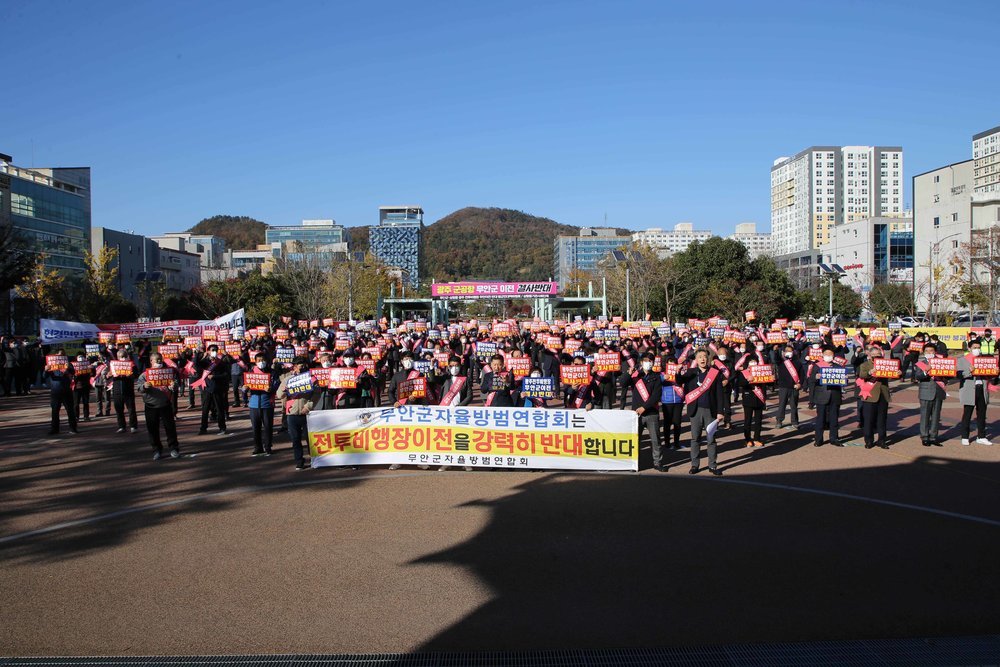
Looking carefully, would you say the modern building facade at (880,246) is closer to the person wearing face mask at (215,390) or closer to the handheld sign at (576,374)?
the handheld sign at (576,374)

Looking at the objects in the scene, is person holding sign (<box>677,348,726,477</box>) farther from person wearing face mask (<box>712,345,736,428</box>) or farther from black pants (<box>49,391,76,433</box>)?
black pants (<box>49,391,76,433</box>)

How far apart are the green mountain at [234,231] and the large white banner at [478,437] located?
178282 mm

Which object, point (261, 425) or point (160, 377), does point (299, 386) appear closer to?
point (261, 425)

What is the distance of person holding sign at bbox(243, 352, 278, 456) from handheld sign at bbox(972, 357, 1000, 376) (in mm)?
12227

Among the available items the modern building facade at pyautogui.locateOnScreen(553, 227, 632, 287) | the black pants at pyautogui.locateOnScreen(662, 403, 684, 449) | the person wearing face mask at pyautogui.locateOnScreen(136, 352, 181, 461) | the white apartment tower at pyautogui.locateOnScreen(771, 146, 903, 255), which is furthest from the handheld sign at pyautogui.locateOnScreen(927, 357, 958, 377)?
the white apartment tower at pyautogui.locateOnScreen(771, 146, 903, 255)

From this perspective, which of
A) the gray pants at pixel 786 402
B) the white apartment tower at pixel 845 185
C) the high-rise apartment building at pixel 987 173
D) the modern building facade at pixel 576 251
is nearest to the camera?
the gray pants at pixel 786 402

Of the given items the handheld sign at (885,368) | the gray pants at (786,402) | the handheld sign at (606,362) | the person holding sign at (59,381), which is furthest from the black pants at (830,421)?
the person holding sign at (59,381)

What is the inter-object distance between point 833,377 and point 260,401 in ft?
32.7

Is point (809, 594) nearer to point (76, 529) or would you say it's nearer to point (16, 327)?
point (76, 529)

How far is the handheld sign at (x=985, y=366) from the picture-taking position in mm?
12609

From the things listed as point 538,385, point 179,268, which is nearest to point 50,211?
point 179,268

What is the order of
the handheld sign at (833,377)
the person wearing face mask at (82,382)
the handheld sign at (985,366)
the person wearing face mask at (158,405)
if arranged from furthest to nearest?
the person wearing face mask at (82,382), the handheld sign at (833,377), the handheld sign at (985,366), the person wearing face mask at (158,405)

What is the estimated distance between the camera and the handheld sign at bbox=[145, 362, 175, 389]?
469 inches

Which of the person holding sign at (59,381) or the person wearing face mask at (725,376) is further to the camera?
the person holding sign at (59,381)
